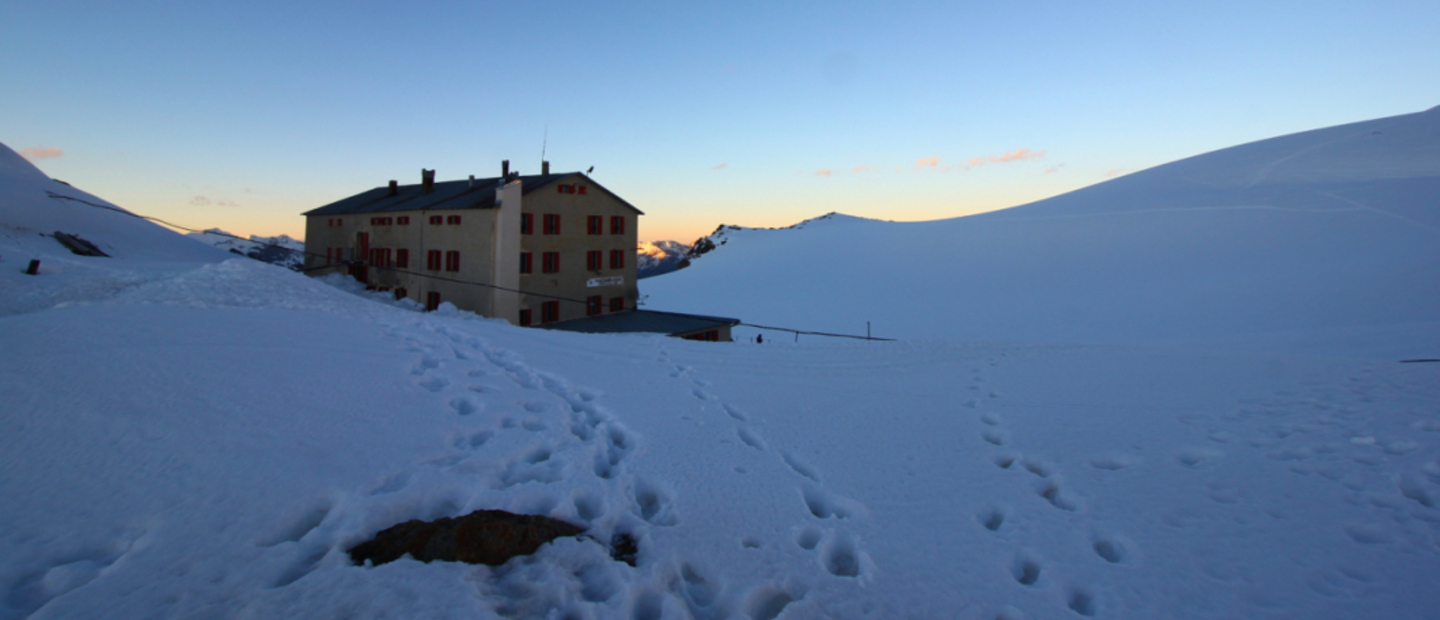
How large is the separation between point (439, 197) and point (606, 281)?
29.2 ft

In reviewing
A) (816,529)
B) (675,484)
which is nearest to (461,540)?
(675,484)

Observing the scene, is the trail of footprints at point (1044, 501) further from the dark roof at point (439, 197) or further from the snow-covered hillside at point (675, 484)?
the dark roof at point (439, 197)

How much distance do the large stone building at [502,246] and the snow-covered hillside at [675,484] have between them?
1772 centimetres

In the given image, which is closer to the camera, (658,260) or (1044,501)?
(1044,501)

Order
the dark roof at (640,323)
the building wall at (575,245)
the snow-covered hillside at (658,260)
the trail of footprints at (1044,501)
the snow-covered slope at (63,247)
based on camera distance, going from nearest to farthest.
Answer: the trail of footprints at (1044,501) < the snow-covered slope at (63,247) < the dark roof at (640,323) < the building wall at (575,245) < the snow-covered hillside at (658,260)

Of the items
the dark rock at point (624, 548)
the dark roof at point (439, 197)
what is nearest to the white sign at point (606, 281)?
the dark roof at point (439, 197)

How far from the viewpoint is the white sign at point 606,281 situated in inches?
1144

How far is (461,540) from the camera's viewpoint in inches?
133

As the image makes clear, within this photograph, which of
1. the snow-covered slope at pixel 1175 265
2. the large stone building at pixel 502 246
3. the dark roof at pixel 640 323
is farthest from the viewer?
the large stone building at pixel 502 246

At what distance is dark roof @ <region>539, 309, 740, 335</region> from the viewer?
25.3m

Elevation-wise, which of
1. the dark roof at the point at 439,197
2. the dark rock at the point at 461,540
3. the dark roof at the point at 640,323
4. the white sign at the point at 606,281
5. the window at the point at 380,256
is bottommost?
the dark roof at the point at 640,323

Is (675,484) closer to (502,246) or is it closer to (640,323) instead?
(502,246)

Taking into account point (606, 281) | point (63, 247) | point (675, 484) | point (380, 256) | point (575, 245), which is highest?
point (575, 245)

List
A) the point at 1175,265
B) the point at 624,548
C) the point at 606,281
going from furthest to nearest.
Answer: the point at 1175,265 < the point at 606,281 < the point at 624,548
